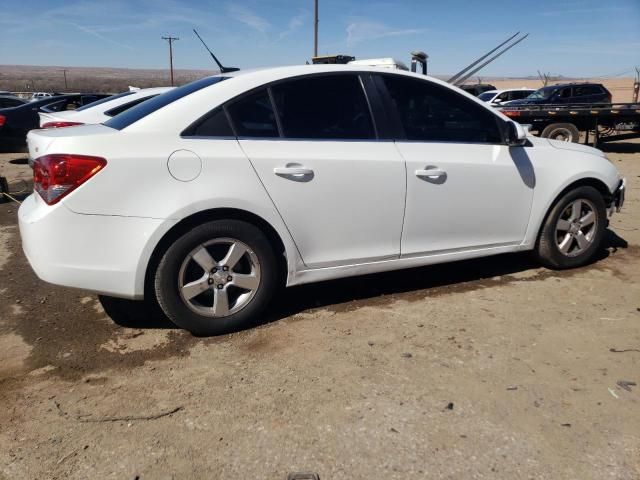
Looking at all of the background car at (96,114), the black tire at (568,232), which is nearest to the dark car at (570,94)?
the background car at (96,114)

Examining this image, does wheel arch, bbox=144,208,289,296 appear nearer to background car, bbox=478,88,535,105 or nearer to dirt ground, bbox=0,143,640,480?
dirt ground, bbox=0,143,640,480

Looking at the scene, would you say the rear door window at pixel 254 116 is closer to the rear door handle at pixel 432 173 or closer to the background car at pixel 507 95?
the rear door handle at pixel 432 173

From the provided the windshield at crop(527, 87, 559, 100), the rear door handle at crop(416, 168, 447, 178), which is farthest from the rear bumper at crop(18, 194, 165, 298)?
the windshield at crop(527, 87, 559, 100)

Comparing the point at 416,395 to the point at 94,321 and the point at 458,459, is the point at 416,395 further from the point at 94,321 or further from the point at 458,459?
the point at 94,321

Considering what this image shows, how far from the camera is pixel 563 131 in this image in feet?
46.1

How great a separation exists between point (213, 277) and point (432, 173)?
164 cm

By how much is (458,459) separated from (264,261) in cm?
164

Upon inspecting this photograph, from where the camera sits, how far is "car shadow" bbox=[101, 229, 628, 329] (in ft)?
12.4

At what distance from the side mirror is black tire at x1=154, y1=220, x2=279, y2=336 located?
2014 mm

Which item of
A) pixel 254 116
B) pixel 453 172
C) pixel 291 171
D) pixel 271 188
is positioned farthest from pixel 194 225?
pixel 453 172

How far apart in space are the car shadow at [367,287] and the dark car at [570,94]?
45.3ft

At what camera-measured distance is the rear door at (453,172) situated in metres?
3.79

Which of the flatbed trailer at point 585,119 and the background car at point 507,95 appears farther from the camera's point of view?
the background car at point 507,95

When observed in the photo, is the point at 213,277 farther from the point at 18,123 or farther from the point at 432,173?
the point at 18,123
